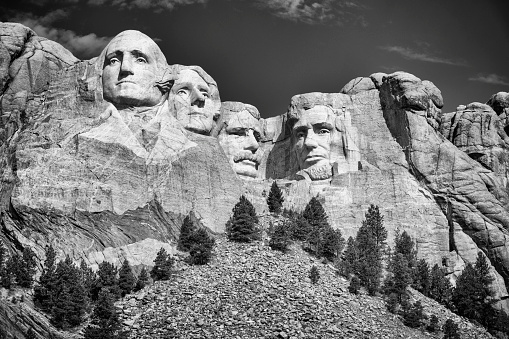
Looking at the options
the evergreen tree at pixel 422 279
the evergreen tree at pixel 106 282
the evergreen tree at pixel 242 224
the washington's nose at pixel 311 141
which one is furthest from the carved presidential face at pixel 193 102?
the evergreen tree at pixel 422 279

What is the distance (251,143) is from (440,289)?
11572 millimetres

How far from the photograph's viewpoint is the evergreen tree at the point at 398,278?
59.3 meters

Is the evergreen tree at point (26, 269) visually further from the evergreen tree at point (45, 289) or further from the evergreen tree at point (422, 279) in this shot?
the evergreen tree at point (422, 279)

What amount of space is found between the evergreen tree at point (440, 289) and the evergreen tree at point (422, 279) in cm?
18

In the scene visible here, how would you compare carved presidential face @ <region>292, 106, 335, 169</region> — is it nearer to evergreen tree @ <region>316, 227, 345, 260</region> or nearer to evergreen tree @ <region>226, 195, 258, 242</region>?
evergreen tree @ <region>316, 227, 345, 260</region>

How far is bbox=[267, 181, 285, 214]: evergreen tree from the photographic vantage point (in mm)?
63688

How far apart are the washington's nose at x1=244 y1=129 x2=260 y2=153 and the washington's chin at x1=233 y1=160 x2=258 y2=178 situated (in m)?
0.59

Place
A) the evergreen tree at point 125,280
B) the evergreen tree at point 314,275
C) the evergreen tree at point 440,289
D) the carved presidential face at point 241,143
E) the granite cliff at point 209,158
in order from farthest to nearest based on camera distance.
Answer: the carved presidential face at point 241,143
the evergreen tree at point 440,289
the granite cliff at point 209,158
the evergreen tree at point 314,275
the evergreen tree at point 125,280

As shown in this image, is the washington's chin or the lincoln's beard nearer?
the lincoln's beard

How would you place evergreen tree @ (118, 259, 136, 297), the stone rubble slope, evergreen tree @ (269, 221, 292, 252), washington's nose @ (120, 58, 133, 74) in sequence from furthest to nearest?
washington's nose @ (120, 58, 133, 74) → evergreen tree @ (269, 221, 292, 252) → evergreen tree @ (118, 259, 136, 297) → the stone rubble slope

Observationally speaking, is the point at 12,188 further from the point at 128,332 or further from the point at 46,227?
the point at 128,332

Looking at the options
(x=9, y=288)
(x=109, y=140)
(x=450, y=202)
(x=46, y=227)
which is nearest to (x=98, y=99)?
(x=109, y=140)

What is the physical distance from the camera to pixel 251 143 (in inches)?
2660

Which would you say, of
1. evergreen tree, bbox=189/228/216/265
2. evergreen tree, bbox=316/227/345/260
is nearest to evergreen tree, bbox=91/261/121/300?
evergreen tree, bbox=189/228/216/265
